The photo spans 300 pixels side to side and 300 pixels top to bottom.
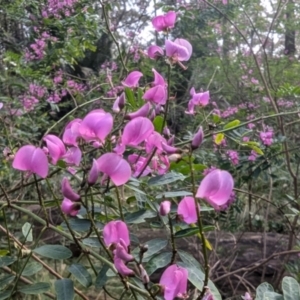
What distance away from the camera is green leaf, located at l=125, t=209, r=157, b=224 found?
0.77 m

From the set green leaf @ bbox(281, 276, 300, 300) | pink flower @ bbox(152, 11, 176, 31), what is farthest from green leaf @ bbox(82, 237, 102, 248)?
pink flower @ bbox(152, 11, 176, 31)

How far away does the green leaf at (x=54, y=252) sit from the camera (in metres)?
0.77

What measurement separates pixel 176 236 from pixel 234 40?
4.87 meters

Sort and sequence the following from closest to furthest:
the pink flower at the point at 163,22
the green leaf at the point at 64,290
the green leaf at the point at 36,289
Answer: the green leaf at the point at 64,290 → the green leaf at the point at 36,289 → the pink flower at the point at 163,22

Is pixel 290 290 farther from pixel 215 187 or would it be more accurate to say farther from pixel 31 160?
pixel 31 160

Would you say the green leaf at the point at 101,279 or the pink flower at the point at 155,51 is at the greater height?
the pink flower at the point at 155,51

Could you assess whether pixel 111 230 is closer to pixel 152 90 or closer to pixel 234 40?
pixel 152 90

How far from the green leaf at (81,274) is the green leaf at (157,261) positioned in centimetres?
10

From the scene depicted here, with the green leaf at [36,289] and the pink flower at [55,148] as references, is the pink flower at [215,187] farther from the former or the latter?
the green leaf at [36,289]

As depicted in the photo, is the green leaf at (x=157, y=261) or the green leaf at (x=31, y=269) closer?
the green leaf at (x=157, y=261)

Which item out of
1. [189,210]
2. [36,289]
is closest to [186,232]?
[189,210]

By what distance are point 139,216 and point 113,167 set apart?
17 centimetres

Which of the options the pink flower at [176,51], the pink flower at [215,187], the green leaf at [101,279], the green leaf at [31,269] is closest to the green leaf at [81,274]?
the green leaf at [101,279]

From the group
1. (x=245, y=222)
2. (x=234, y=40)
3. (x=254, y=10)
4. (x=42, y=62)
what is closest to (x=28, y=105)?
(x=42, y=62)
